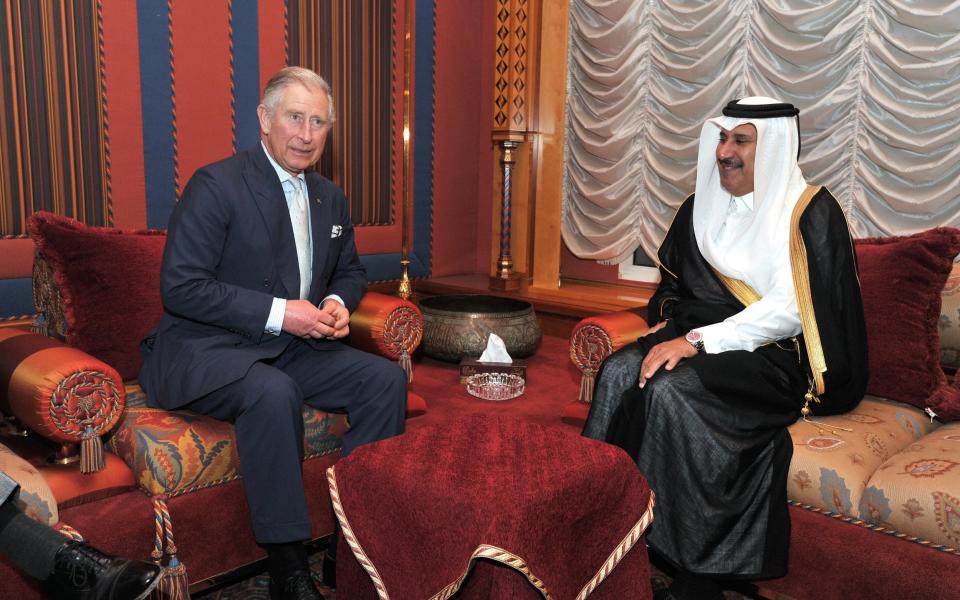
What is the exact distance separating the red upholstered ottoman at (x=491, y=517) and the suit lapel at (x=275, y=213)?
81 cm

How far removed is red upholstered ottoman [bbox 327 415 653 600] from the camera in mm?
1635

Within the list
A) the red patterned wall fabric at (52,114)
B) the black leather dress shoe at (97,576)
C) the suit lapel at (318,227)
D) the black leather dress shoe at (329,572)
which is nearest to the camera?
the black leather dress shoe at (97,576)

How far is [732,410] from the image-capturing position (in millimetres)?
2242

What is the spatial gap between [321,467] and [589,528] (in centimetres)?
106

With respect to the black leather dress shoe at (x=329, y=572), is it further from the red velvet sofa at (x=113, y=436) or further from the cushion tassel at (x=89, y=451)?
the cushion tassel at (x=89, y=451)

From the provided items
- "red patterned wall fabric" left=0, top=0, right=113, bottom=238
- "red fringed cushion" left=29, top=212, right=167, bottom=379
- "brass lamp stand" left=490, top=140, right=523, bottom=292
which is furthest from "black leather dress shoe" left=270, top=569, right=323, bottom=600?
"brass lamp stand" left=490, top=140, right=523, bottom=292

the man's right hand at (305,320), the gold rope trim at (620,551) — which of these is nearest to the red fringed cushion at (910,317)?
the gold rope trim at (620,551)

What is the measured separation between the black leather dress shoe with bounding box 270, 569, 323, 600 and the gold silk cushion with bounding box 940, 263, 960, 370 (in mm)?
2350

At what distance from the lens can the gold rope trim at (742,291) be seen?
8.21ft

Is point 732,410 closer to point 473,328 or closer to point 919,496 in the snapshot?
point 919,496

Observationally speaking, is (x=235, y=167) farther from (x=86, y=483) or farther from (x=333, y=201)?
(x=86, y=483)

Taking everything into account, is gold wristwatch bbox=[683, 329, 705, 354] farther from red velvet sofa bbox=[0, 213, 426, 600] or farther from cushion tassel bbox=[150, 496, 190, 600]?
cushion tassel bbox=[150, 496, 190, 600]

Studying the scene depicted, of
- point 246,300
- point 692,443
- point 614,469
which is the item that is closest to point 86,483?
point 246,300

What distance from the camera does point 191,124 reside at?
A: 3660 mm
